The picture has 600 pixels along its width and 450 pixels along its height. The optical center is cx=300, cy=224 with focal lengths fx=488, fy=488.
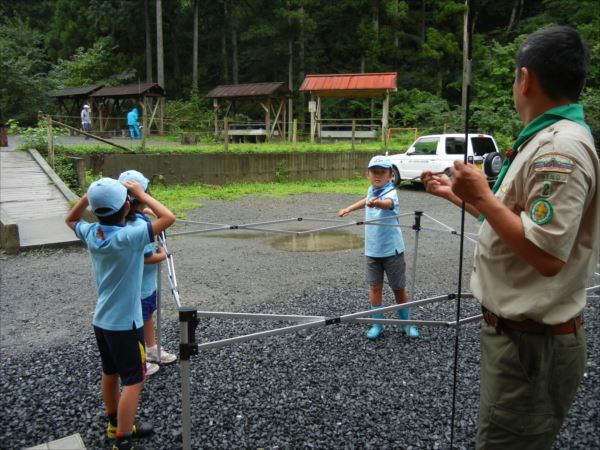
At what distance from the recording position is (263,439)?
285cm

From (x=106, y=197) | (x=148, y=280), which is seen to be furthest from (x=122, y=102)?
(x=106, y=197)

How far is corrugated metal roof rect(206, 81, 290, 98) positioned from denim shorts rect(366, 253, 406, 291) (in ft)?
67.2

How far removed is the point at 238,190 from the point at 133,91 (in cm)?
1233

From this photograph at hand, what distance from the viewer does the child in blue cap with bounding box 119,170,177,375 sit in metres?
3.24

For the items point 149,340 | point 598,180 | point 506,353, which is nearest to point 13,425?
point 149,340

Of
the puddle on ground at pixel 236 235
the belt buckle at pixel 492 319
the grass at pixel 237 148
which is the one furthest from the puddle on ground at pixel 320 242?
the grass at pixel 237 148

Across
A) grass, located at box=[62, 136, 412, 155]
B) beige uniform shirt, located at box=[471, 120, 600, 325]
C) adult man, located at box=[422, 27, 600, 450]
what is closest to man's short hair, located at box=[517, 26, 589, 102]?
adult man, located at box=[422, 27, 600, 450]

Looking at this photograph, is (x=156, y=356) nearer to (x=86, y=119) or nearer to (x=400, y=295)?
(x=400, y=295)

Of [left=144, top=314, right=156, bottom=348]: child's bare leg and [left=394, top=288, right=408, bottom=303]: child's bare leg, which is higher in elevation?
[left=394, top=288, right=408, bottom=303]: child's bare leg

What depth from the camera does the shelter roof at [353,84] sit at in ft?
74.0

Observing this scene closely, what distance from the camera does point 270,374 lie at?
11.9 ft

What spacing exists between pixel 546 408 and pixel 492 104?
87.1ft

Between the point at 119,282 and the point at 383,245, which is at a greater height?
the point at 119,282

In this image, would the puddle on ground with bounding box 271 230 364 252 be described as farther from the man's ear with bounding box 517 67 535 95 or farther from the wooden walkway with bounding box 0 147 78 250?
the man's ear with bounding box 517 67 535 95
